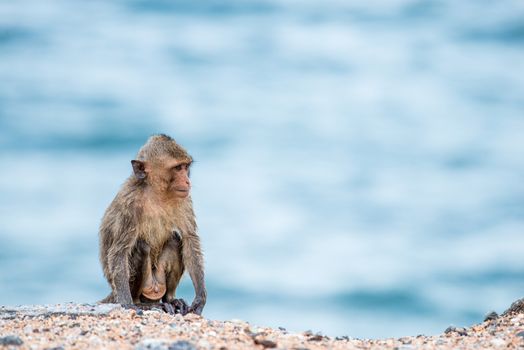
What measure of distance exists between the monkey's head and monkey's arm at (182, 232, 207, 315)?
687 mm

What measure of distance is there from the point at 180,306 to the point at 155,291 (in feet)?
1.74

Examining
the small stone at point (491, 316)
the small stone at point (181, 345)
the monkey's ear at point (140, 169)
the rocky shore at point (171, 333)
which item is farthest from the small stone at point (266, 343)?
the monkey's ear at point (140, 169)

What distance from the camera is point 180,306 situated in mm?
12883

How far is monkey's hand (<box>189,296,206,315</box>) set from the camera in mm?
12789

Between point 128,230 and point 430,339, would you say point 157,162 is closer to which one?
point 128,230

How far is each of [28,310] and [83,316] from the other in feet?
3.27

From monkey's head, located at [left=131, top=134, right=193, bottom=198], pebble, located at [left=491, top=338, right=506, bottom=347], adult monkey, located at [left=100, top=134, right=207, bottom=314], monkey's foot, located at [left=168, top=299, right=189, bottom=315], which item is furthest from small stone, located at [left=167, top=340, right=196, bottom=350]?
monkey's head, located at [left=131, top=134, right=193, bottom=198]

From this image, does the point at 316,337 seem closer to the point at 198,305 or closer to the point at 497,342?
the point at 497,342

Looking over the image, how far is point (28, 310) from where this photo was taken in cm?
1165

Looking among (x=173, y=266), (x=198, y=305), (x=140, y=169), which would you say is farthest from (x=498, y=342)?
(x=140, y=169)

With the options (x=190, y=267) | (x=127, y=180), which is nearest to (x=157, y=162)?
(x=127, y=180)

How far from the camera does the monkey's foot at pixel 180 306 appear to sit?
41.8 feet

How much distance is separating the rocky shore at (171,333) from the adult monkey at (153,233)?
1432 millimetres

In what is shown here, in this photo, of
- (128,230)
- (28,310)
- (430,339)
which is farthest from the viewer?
(128,230)
